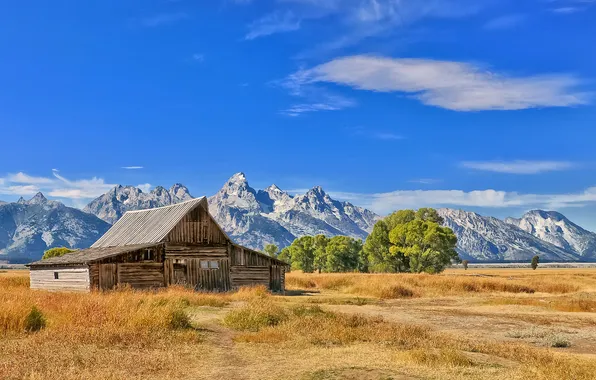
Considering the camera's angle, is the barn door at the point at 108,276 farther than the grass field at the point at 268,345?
Yes

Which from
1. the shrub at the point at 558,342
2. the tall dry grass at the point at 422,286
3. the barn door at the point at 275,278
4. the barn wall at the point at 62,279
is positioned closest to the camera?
the shrub at the point at 558,342

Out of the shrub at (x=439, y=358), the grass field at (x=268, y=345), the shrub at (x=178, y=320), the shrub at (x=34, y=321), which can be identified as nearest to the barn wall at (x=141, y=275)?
the grass field at (x=268, y=345)

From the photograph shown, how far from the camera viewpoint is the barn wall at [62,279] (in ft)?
138

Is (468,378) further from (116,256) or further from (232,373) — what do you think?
(116,256)

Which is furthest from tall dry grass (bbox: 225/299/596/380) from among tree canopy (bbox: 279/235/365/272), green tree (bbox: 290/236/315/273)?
green tree (bbox: 290/236/315/273)

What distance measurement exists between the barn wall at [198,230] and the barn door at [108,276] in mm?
4507

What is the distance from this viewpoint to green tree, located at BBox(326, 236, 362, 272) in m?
100

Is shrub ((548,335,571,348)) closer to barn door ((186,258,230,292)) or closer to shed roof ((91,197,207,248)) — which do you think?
barn door ((186,258,230,292))

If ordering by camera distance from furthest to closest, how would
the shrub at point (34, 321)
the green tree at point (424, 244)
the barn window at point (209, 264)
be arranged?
the green tree at point (424, 244)
the barn window at point (209, 264)
the shrub at point (34, 321)

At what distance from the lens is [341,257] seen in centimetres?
10075

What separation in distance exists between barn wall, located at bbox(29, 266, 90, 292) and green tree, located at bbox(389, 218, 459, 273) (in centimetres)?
4778

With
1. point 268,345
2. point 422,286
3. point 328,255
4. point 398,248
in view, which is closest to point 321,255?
point 328,255

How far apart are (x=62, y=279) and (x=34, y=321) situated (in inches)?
1189

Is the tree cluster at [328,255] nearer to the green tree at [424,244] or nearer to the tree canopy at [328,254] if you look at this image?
the tree canopy at [328,254]
